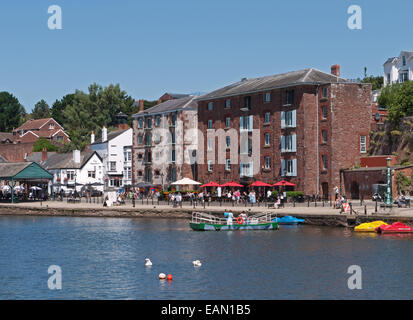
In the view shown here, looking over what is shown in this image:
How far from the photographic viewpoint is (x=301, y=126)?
93.6 metres

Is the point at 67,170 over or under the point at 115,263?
over

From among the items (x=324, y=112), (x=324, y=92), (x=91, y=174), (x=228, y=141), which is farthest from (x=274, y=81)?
(x=91, y=174)

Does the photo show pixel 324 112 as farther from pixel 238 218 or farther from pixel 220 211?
pixel 238 218

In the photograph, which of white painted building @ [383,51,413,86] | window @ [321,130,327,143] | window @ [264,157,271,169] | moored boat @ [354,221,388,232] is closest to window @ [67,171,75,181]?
window @ [264,157,271,169]

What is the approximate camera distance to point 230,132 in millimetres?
103500

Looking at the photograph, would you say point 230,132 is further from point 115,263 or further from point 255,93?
point 115,263

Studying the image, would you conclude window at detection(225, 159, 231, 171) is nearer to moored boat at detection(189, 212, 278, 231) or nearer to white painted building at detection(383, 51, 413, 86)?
moored boat at detection(189, 212, 278, 231)

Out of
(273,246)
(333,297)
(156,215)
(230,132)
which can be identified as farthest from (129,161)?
(333,297)

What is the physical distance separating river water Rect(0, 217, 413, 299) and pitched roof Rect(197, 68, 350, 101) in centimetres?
3146

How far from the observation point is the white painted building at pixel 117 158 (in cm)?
12669

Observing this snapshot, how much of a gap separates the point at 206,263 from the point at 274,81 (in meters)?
55.1
